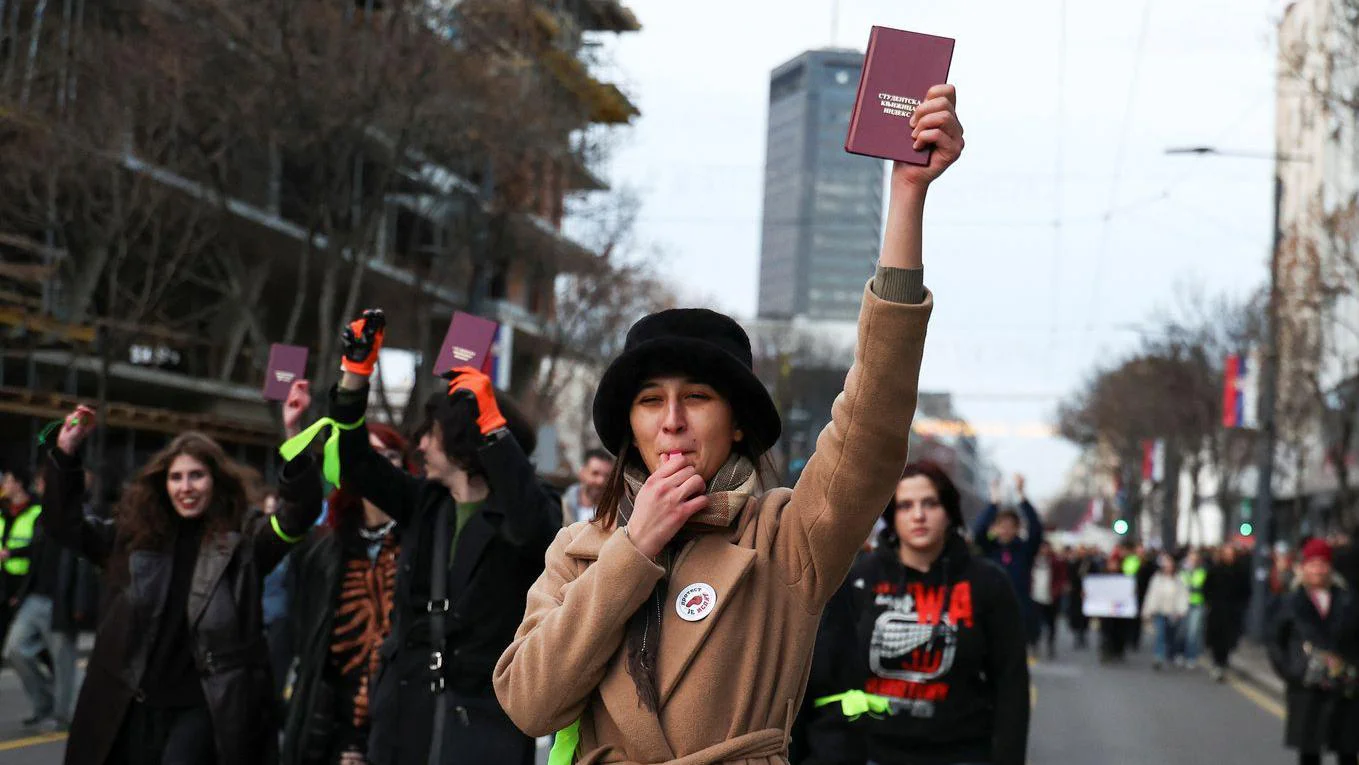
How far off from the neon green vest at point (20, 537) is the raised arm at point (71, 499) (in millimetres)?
6476

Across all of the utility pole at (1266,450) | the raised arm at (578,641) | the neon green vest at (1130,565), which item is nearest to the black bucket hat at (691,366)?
the raised arm at (578,641)

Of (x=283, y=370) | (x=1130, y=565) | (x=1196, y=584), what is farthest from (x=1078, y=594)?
(x=283, y=370)

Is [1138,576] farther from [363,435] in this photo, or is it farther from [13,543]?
[363,435]

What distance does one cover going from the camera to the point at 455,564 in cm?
590

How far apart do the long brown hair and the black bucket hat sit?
143 inches

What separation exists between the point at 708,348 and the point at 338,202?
2342cm

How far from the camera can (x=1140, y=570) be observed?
29.7 meters

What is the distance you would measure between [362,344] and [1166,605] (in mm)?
22683

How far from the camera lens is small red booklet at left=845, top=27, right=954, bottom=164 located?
2963 millimetres

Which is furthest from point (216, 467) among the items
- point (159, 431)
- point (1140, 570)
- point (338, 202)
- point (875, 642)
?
point (159, 431)

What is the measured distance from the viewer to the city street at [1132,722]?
13.9 metres

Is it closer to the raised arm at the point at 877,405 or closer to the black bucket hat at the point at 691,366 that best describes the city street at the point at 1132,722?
the black bucket hat at the point at 691,366

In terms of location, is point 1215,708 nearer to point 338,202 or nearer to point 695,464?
point 338,202

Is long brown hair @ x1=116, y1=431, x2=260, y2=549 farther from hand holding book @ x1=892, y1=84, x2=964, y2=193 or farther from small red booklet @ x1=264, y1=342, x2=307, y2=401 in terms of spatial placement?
hand holding book @ x1=892, y1=84, x2=964, y2=193
